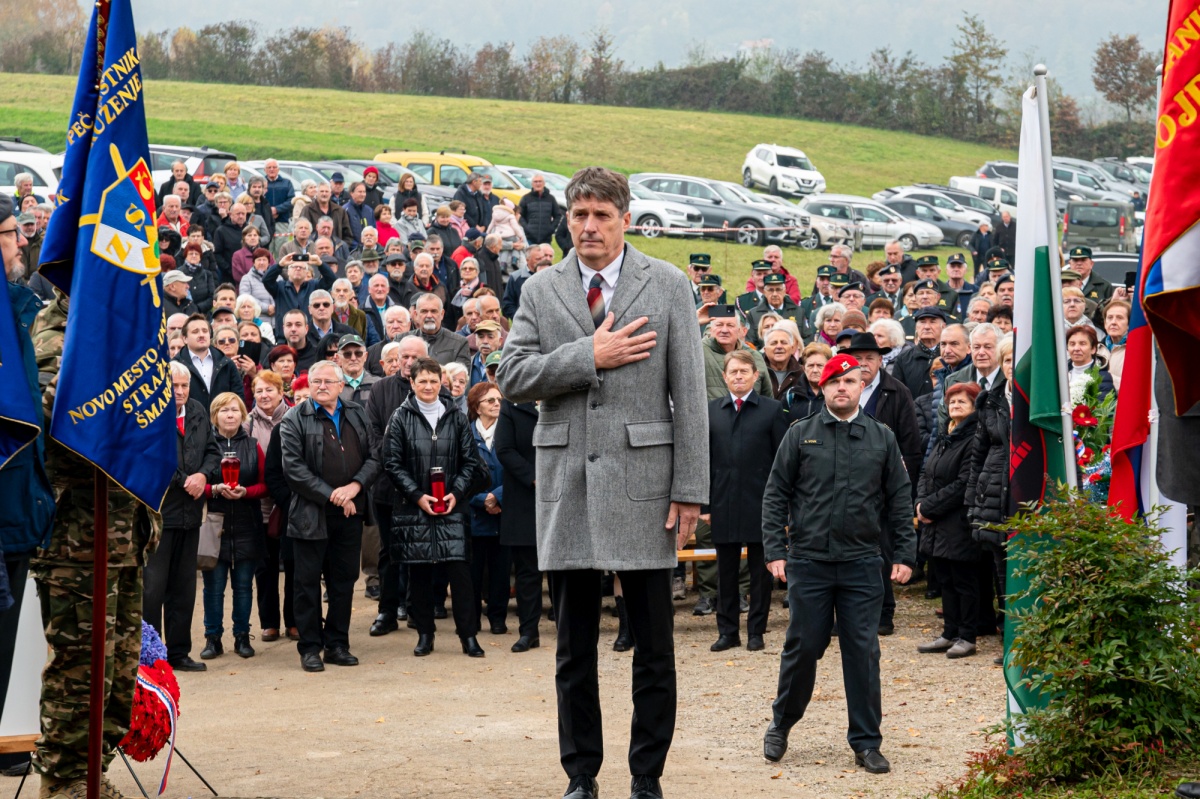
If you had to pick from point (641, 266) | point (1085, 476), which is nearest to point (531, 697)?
point (1085, 476)

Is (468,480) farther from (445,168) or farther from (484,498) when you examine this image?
(445,168)

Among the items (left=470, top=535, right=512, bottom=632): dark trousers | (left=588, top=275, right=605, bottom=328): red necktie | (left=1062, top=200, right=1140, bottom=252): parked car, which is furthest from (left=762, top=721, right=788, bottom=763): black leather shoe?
(left=1062, top=200, right=1140, bottom=252): parked car

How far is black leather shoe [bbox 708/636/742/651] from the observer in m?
10.7

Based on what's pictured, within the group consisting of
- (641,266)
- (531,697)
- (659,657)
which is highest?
(641,266)

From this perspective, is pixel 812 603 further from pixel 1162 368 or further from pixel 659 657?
pixel 1162 368

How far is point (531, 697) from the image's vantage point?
9.23 meters

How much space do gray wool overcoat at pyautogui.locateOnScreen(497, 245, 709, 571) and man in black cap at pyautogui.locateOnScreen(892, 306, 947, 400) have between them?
739 cm

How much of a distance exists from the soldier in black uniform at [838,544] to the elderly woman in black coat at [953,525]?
100 inches

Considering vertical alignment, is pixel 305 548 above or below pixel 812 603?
below

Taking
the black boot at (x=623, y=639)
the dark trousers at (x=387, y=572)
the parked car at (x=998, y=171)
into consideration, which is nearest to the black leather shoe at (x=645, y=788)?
the black boot at (x=623, y=639)

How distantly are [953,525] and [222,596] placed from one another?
17.9 feet

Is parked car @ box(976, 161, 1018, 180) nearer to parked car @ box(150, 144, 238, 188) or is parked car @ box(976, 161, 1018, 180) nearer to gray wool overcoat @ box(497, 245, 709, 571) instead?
parked car @ box(150, 144, 238, 188)

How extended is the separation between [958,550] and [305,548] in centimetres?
471

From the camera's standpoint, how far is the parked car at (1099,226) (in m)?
38.2
